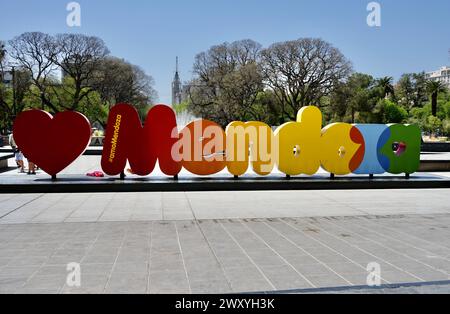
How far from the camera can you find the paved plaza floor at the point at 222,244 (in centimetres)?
515

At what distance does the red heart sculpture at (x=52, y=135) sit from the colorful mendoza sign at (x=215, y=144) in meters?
0.03

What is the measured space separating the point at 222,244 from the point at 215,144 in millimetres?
6636

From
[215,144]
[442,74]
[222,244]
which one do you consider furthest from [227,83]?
[442,74]

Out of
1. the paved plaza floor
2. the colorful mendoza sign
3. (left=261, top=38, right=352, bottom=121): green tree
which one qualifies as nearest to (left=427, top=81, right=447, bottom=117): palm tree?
(left=261, top=38, right=352, bottom=121): green tree

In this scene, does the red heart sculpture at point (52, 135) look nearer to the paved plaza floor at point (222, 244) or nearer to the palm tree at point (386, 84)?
the paved plaza floor at point (222, 244)

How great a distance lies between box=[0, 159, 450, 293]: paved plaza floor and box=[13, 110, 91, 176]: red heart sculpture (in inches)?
67.1

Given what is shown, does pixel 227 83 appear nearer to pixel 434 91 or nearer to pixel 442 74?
pixel 434 91

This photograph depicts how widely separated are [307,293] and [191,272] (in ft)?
4.85

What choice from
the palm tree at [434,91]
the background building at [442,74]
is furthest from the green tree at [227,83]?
the background building at [442,74]

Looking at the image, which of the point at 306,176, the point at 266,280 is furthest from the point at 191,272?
the point at 306,176

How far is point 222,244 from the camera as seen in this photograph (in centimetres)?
696

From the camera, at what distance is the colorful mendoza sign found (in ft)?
42.6

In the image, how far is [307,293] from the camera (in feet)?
15.7
